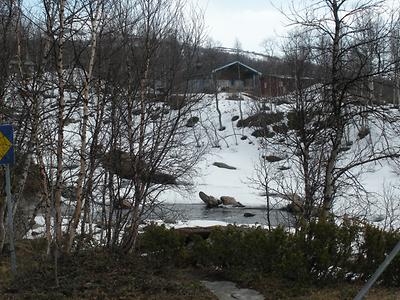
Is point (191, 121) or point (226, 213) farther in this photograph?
point (226, 213)

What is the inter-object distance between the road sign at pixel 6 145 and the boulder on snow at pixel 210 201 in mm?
19456

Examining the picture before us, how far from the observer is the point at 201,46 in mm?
9023

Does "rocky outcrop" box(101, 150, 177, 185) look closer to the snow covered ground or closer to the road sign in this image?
the road sign

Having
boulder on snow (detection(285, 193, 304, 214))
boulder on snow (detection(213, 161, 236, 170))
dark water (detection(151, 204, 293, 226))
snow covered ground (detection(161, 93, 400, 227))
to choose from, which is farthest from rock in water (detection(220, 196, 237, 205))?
boulder on snow (detection(285, 193, 304, 214))

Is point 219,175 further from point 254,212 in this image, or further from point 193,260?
point 193,260

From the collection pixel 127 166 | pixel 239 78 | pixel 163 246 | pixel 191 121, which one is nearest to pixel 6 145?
pixel 127 166

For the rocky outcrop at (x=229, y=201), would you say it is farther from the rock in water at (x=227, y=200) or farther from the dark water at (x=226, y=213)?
the dark water at (x=226, y=213)

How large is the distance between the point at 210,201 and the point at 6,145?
64.5 ft

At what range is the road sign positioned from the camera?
699cm

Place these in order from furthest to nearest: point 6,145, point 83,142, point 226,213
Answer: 1. point 226,213
2. point 83,142
3. point 6,145

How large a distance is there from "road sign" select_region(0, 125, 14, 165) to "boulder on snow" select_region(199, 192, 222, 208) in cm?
1946

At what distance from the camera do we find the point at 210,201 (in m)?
26.2

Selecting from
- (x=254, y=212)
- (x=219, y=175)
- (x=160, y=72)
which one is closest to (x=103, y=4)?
(x=160, y=72)

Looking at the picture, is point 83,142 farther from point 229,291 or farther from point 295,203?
point 295,203
